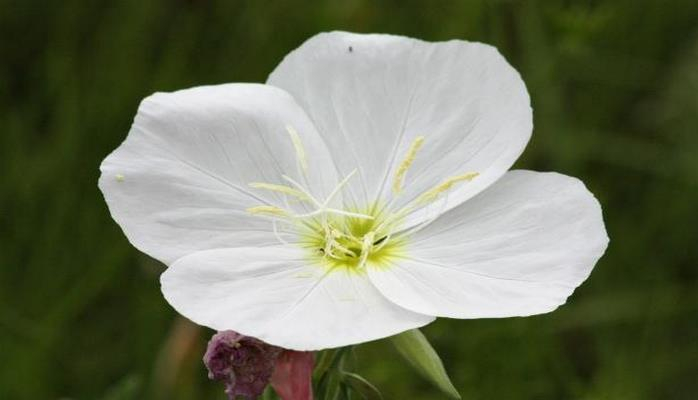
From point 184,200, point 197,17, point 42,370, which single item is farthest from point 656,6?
point 184,200

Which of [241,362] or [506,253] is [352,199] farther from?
[241,362]

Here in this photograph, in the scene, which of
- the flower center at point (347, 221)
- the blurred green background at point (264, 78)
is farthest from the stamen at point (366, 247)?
the blurred green background at point (264, 78)

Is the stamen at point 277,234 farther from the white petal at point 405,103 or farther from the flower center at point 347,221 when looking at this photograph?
the white petal at point 405,103

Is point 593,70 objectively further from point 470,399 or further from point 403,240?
point 403,240

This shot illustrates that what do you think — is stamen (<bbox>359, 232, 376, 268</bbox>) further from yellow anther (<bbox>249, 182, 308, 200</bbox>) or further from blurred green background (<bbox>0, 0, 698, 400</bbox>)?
blurred green background (<bbox>0, 0, 698, 400</bbox>)

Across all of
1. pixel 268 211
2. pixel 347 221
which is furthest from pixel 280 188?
pixel 347 221

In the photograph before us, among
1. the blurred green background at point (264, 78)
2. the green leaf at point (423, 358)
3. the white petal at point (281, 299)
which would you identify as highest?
the white petal at point (281, 299)
